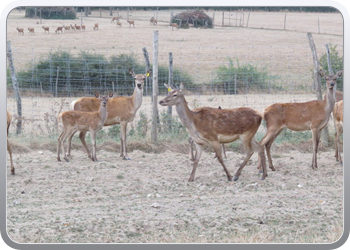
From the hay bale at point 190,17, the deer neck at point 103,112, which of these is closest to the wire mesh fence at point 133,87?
the deer neck at point 103,112

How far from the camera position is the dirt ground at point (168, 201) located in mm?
7618

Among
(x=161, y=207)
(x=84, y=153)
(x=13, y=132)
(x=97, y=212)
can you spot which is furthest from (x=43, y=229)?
(x=13, y=132)

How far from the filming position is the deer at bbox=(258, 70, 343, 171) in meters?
11.2

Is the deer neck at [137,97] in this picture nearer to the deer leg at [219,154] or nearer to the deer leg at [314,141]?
the deer leg at [219,154]

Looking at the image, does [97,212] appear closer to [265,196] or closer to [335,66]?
[265,196]

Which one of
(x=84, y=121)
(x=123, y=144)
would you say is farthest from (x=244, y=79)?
(x=84, y=121)

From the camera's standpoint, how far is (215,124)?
10.3 metres

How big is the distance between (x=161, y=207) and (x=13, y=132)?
7.07 metres

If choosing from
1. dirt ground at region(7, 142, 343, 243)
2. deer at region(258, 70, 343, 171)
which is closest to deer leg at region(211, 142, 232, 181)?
dirt ground at region(7, 142, 343, 243)

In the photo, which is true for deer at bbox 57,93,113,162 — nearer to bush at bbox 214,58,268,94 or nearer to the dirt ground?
the dirt ground

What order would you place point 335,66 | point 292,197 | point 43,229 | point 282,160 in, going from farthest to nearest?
point 335,66
point 282,160
point 292,197
point 43,229

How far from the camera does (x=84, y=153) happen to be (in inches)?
512
